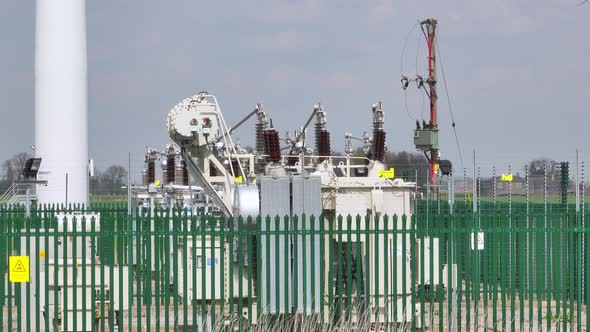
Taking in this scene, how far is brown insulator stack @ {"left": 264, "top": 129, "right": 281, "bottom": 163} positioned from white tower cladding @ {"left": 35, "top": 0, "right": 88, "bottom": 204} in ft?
39.9

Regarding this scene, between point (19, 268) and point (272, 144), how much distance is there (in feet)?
19.5

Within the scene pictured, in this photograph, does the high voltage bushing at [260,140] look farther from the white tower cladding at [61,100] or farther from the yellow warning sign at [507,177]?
the white tower cladding at [61,100]

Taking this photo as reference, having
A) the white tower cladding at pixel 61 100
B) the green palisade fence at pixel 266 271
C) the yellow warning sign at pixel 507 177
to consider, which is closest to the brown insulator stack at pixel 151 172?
the white tower cladding at pixel 61 100

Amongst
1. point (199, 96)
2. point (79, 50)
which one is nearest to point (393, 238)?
point (199, 96)

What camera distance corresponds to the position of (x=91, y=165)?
27641 mm

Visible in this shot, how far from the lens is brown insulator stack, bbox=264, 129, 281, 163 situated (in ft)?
59.7

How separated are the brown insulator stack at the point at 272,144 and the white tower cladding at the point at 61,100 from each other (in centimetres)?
1217

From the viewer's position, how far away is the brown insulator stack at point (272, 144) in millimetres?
18188

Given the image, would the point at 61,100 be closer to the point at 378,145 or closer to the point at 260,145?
the point at 260,145

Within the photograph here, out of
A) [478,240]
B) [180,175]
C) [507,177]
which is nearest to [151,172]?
[180,175]

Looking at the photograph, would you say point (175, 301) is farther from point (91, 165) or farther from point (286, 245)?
point (91, 165)

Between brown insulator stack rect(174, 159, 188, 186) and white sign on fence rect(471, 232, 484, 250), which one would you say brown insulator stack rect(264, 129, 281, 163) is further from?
brown insulator stack rect(174, 159, 188, 186)

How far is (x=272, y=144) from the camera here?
18.3 m

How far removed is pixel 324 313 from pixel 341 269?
0.61 metres
